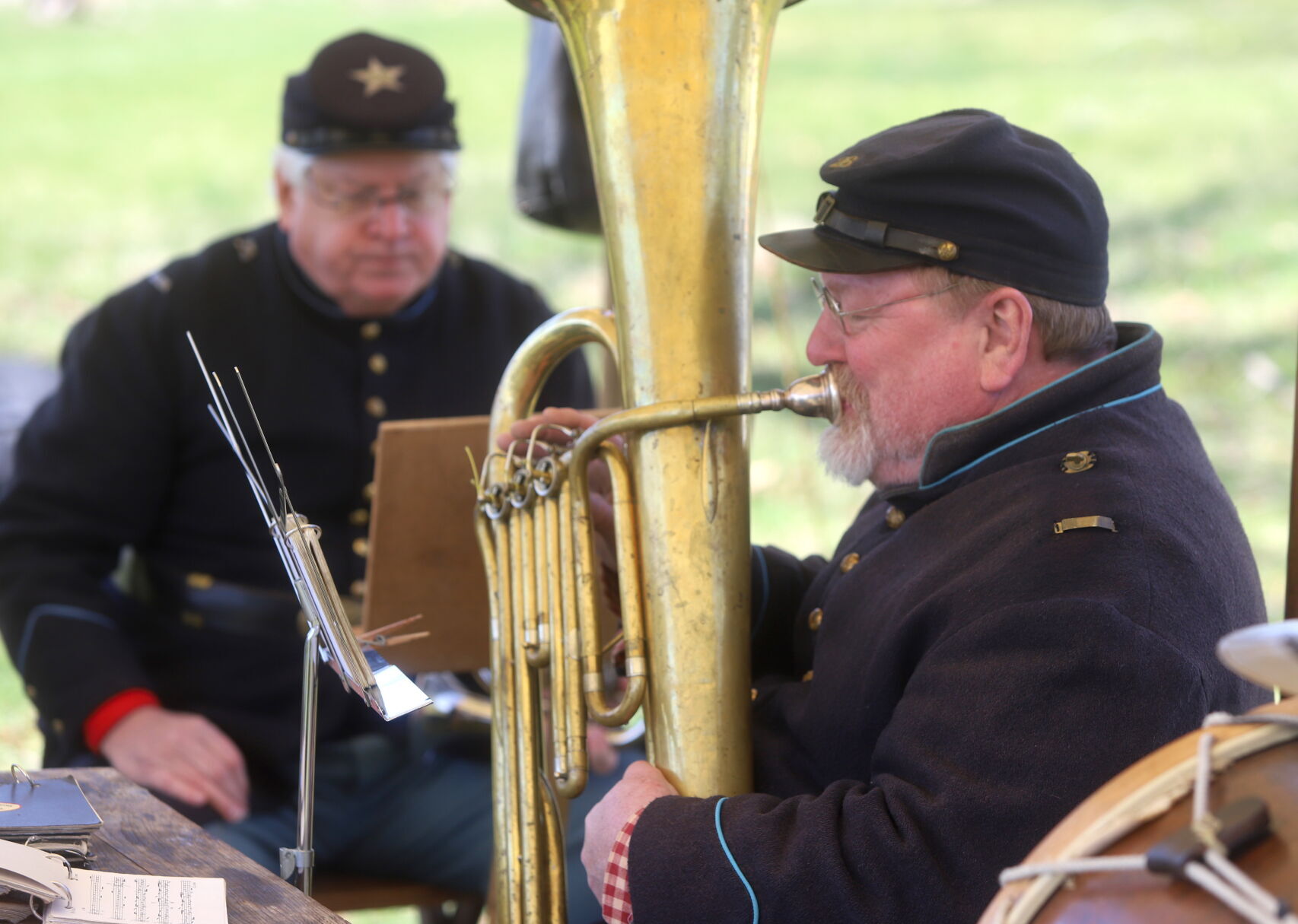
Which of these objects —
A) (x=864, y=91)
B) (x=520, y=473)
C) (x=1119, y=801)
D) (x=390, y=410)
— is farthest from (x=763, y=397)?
(x=864, y=91)

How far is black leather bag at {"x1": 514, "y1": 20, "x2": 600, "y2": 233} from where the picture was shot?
2752mm

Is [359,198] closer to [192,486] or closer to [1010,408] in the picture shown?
[192,486]

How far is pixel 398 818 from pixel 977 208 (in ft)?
5.08

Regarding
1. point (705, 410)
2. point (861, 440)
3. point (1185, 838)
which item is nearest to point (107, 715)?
point (705, 410)

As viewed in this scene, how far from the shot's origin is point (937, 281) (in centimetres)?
167

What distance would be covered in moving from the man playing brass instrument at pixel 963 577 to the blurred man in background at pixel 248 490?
923 mm

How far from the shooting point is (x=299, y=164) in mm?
2680

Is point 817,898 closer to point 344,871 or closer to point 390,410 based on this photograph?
point 344,871

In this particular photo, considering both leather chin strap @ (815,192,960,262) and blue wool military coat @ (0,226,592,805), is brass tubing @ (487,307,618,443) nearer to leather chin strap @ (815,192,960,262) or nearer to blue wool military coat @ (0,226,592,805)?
leather chin strap @ (815,192,960,262)

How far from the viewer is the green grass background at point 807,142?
5719 mm

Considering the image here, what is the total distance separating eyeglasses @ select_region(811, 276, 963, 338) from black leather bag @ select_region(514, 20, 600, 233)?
1.01 metres

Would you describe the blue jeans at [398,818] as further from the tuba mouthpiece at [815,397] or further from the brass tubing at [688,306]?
the tuba mouthpiece at [815,397]

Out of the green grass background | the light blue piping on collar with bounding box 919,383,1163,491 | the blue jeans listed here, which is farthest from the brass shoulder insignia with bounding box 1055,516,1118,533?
the green grass background

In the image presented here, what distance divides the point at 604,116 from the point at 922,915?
1001mm
